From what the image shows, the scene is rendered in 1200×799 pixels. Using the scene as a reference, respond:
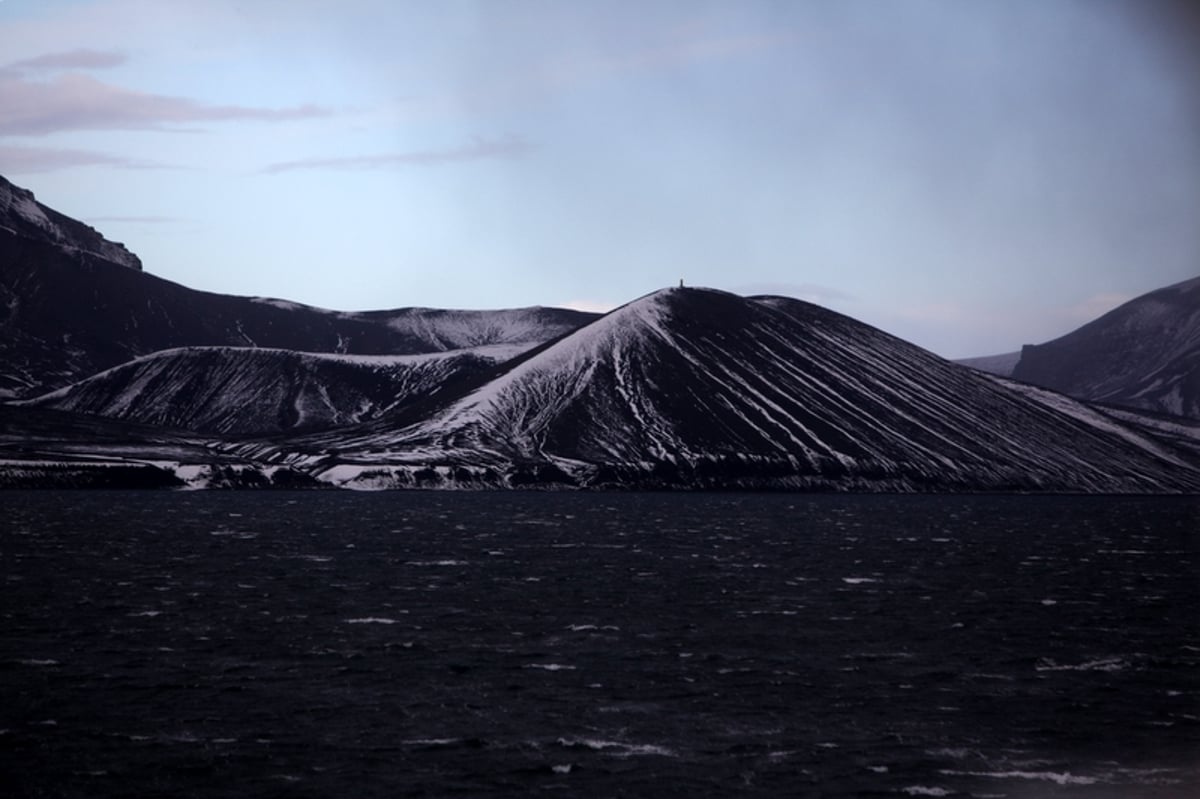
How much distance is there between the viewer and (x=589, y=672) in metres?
49.1

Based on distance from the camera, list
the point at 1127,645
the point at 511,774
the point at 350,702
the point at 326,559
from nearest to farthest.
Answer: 1. the point at 511,774
2. the point at 350,702
3. the point at 1127,645
4. the point at 326,559

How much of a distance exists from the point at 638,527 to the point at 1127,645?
77.9m

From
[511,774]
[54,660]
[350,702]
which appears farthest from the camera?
[54,660]

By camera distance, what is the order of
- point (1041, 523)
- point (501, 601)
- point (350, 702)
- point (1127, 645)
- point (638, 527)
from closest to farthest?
point (350, 702) → point (1127, 645) → point (501, 601) → point (638, 527) → point (1041, 523)

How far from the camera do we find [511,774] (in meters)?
35.1

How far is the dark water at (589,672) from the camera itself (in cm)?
3544

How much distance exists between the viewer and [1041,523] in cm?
15288

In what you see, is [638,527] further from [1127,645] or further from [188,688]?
[188,688]

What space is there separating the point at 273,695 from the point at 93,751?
26.6 feet

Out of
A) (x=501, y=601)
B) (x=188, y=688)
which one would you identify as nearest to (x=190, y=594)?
(x=501, y=601)

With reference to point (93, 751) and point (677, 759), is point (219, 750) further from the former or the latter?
point (677, 759)

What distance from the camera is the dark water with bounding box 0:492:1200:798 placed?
35.4m

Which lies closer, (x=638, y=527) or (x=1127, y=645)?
(x=1127, y=645)

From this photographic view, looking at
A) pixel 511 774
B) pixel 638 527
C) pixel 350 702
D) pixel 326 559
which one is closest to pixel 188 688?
pixel 350 702
